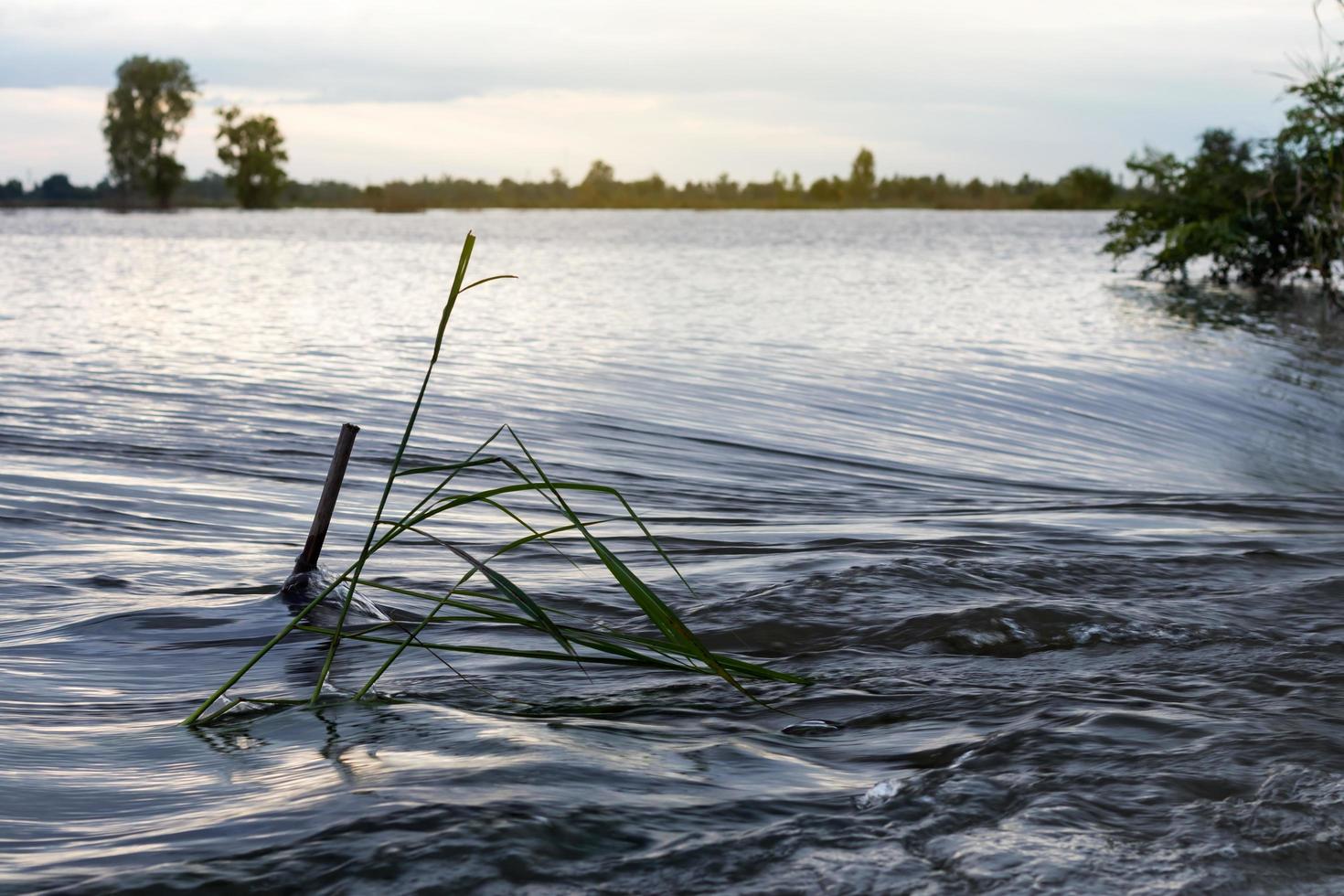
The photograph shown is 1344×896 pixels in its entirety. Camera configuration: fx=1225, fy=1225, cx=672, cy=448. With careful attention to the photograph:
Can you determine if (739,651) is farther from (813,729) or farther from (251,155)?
(251,155)

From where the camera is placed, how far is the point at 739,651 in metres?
4.64

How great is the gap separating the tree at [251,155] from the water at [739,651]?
122 m

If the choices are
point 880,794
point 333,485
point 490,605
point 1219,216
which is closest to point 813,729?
point 880,794

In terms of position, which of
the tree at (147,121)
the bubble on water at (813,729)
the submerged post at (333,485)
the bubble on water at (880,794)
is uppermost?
the tree at (147,121)

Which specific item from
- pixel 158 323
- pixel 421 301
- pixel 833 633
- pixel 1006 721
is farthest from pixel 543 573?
pixel 421 301

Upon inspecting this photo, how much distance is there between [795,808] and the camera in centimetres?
307

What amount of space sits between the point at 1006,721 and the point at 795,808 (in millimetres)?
977

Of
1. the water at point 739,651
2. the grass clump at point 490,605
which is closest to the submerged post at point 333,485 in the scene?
the grass clump at point 490,605

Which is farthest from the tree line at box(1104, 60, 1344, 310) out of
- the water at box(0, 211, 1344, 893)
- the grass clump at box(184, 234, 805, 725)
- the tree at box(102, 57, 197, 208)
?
the tree at box(102, 57, 197, 208)

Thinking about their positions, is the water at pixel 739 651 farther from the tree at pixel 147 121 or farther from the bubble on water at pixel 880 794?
the tree at pixel 147 121

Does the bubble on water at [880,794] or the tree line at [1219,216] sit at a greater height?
the tree line at [1219,216]

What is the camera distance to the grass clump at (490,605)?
285 centimetres

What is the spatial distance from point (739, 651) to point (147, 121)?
420 feet

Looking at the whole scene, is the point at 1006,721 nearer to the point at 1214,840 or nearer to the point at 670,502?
the point at 1214,840
